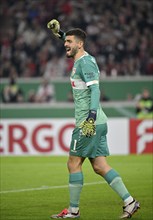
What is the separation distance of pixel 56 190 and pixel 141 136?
8.20 meters

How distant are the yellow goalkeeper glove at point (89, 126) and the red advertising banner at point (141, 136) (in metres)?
11.6

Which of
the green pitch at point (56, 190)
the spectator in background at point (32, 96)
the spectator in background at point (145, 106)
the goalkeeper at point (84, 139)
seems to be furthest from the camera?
the spectator in background at point (32, 96)

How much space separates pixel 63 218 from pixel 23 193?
9.58 feet

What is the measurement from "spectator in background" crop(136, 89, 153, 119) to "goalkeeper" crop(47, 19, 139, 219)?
1335 cm

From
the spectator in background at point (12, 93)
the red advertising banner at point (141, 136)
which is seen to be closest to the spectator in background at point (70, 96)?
the spectator in background at point (12, 93)

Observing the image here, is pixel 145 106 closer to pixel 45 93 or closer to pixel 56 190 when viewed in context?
pixel 45 93

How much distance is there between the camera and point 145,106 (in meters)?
22.7

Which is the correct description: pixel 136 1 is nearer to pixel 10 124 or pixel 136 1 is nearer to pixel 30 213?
pixel 10 124

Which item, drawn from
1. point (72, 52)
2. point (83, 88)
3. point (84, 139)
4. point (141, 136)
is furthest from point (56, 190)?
point (141, 136)

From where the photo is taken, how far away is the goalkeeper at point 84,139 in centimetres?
904

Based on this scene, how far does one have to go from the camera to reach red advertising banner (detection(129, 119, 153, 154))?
801 inches

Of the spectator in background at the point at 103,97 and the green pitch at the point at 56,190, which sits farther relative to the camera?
the spectator in background at the point at 103,97

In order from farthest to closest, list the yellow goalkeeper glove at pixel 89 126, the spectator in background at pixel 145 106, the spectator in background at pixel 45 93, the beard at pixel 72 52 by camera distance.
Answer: the spectator in background at pixel 45 93 < the spectator in background at pixel 145 106 < the beard at pixel 72 52 < the yellow goalkeeper glove at pixel 89 126

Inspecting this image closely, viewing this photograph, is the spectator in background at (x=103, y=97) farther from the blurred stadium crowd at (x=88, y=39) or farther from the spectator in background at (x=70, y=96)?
the spectator in background at (x=70, y=96)
